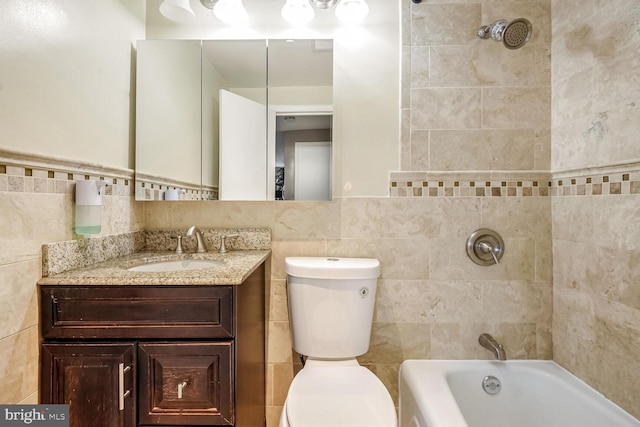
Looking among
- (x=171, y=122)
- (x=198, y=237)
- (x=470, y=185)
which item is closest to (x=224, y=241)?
(x=198, y=237)

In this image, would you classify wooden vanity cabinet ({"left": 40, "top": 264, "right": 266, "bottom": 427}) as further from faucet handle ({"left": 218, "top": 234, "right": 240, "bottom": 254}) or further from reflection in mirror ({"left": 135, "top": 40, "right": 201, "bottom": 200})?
reflection in mirror ({"left": 135, "top": 40, "right": 201, "bottom": 200})

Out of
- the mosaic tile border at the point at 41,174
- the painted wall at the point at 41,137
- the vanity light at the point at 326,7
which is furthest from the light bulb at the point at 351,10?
the mosaic tile border at the point at 41,174

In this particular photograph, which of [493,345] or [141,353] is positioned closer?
[141,353]

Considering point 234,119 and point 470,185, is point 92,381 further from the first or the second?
point 470,185

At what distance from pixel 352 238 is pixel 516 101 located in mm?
1029

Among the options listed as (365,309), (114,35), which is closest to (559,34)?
(365,309)

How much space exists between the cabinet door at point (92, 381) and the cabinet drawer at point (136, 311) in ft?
0.16

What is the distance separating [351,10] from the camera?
1.47 m

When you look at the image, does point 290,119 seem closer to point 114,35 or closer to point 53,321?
point 114,35

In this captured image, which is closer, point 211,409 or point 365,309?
point 211,409

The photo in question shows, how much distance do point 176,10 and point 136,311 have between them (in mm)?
1383

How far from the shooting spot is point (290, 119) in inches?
57.6

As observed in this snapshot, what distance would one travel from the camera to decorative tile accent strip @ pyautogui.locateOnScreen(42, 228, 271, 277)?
1.01 m

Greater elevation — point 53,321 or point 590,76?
point 590,76
